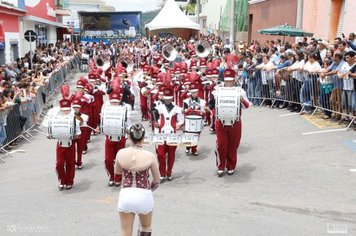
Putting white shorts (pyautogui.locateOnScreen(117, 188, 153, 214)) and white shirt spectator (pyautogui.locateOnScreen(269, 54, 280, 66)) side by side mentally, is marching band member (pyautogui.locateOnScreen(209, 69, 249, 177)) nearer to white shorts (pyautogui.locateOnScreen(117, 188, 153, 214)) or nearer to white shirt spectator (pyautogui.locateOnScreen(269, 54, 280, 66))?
white shorts (pyautogui.locateOnScreen(117, 188, 153, 214))

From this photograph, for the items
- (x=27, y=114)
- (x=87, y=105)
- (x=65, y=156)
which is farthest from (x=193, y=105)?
(x=27, y=114)

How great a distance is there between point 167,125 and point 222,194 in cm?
183

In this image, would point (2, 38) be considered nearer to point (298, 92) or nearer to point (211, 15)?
point (298, 92)

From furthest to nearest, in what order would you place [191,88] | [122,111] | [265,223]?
[191,88] < [122,111] < [265,223]

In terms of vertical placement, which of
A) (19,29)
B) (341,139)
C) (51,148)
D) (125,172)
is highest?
(19,29)

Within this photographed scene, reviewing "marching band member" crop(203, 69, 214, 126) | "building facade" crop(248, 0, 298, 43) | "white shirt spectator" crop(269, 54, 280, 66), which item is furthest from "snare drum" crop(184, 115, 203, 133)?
"building facade" crop(248, 0, 298, 43)

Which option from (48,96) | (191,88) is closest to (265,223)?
(191,88)

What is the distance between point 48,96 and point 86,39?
1197 inches

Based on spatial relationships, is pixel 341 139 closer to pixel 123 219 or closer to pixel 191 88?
pixel 191 88

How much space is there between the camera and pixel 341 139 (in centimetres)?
1029

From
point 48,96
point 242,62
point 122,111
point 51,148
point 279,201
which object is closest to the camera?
point 279,201

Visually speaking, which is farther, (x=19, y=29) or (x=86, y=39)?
(x=86, y=39)

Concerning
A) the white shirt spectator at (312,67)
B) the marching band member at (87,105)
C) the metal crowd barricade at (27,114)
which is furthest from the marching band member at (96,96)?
the white shirt spectator at (312,67)

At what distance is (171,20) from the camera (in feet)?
94.9
